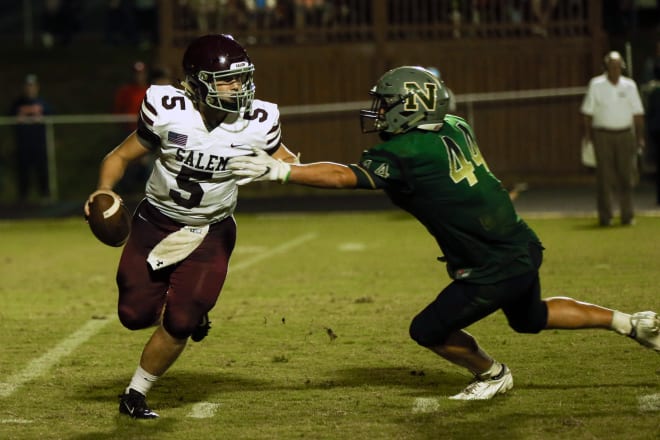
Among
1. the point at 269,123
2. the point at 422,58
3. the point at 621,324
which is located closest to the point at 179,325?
the point at 269,123

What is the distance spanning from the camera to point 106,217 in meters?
6.63

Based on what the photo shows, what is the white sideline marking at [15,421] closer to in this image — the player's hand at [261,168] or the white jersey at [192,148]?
the white jersey at [192,148]

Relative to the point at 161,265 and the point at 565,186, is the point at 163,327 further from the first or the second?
the point at 565,186

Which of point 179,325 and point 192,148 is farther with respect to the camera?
point 192,148

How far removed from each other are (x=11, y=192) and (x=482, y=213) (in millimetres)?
15452

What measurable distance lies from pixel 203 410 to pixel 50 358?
1.78 m

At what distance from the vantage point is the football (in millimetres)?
6625

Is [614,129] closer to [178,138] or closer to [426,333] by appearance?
[426,333]

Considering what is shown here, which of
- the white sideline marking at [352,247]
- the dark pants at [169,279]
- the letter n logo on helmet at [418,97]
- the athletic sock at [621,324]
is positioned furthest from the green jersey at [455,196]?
the white sideline marking at [352,247]

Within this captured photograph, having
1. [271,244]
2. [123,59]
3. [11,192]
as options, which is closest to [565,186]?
[271,244]

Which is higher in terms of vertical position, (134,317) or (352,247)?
(134,317)

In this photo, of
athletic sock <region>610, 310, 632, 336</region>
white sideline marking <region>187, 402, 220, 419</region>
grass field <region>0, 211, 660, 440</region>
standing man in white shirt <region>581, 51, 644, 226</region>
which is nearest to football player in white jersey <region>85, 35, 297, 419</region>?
white sideline marking <region>187, 402, 220, 419</region>

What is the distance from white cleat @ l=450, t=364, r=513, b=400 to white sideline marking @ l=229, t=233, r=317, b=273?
570 centimetres

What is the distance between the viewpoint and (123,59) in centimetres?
2794
